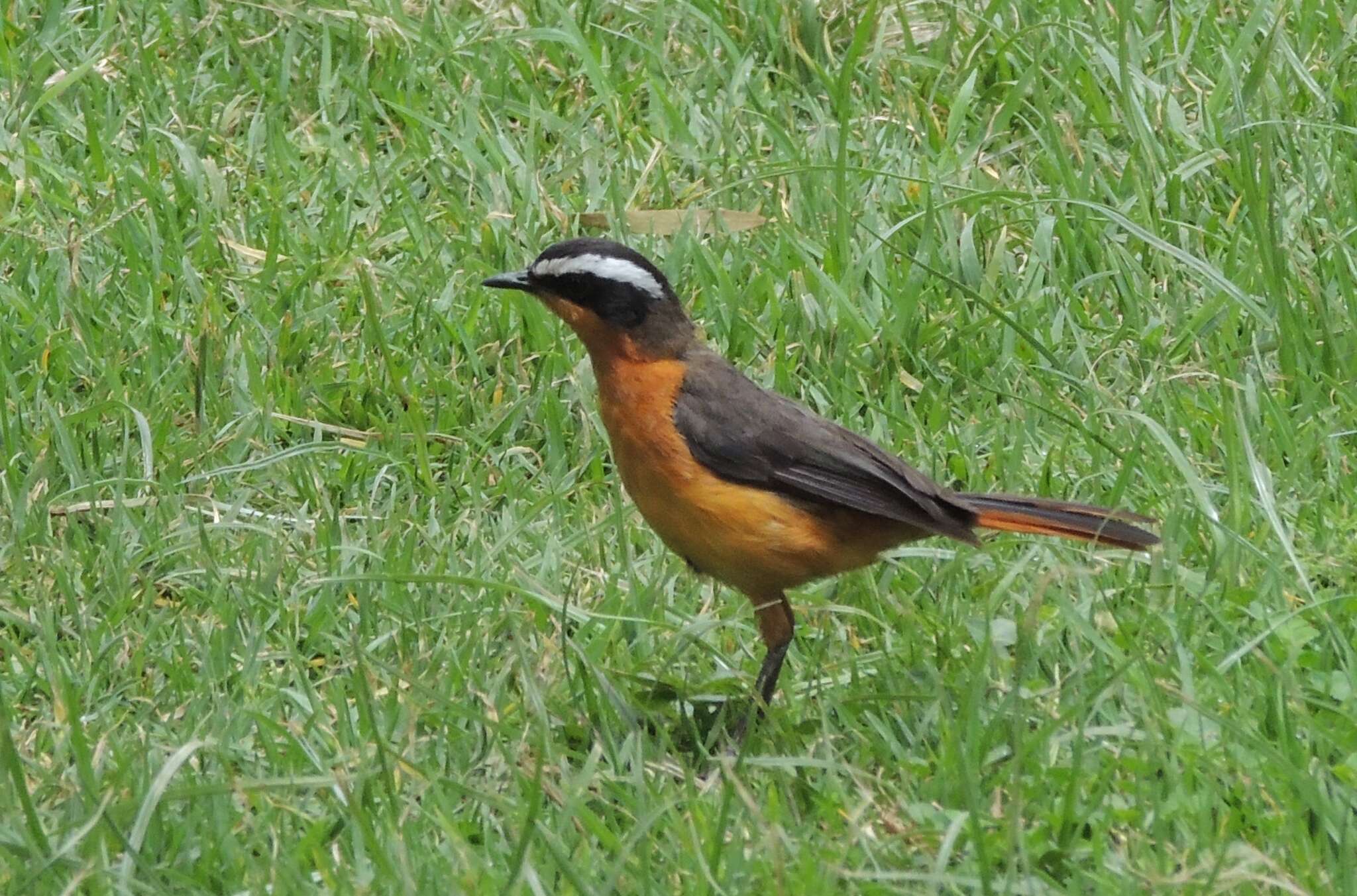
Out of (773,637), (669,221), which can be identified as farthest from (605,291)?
(669,221)

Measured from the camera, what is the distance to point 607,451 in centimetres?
683

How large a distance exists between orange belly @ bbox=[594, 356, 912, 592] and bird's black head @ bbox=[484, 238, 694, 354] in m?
0.17

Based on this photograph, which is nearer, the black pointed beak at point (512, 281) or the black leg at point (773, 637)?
the black leg at point (773, 637)

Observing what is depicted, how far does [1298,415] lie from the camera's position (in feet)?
22.0

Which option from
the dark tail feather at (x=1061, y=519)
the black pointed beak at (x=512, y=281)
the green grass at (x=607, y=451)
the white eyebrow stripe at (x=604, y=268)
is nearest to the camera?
the green grass at (x=607, y=451)

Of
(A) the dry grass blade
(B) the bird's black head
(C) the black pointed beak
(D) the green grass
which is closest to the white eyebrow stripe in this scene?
(B) the bird's black head

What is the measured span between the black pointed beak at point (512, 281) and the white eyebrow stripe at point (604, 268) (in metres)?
0.12

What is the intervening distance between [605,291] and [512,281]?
285mm

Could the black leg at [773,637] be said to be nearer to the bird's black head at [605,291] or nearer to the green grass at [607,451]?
the green grass at [607,451]

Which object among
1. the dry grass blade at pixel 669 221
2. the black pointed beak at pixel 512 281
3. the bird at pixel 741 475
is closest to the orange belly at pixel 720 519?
the bird at pixel 741 475

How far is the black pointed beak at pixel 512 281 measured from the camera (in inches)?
234

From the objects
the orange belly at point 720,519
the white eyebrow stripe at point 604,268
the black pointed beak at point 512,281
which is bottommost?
the orange belly at point 720,519

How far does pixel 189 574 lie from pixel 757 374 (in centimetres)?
207

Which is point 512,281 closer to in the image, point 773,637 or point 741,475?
point 741,475
